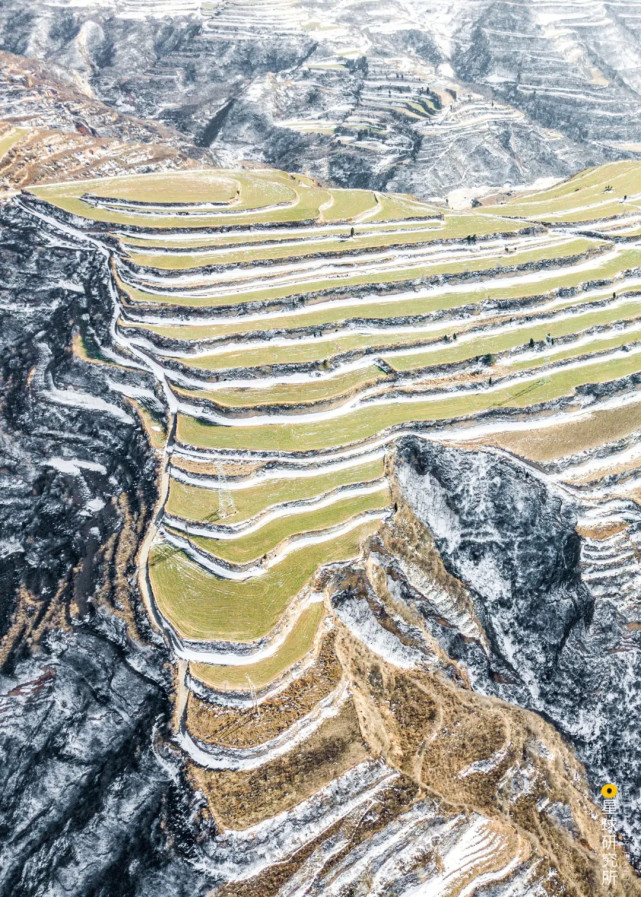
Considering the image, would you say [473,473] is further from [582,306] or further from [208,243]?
[208,243]

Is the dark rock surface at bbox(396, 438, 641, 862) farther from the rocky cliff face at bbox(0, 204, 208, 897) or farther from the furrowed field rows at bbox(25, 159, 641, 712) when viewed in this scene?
the rocky cliff face at bbox(0, 204, 208, 897)

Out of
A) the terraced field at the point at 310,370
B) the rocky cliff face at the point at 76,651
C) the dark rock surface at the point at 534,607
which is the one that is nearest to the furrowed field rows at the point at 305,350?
the terraced field at the point at 310,370

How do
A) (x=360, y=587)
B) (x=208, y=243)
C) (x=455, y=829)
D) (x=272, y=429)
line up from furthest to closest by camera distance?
1. (x=208, y=243)
2. (x=272, y=429)
3. (x=360, y=587)
4. (x=455, y=829)

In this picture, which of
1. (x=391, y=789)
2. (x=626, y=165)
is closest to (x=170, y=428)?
(x=391, y=789)

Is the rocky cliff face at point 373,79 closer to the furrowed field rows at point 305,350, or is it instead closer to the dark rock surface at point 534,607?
A: the furrowed field rows at point 305,350

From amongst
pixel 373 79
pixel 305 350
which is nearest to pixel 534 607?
pixel 305 350

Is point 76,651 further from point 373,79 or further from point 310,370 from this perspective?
point 373,79
